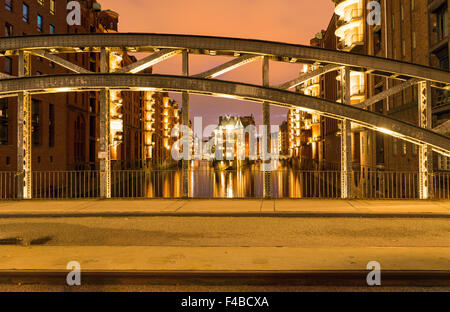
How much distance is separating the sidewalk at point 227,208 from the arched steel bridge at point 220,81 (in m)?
1.44

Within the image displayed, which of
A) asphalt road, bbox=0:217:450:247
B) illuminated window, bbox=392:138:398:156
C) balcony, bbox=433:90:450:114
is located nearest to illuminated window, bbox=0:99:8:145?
asphalt road, bbox=0:217:450:247

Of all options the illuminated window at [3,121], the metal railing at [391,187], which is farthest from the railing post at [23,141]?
the illuminated window at [3,121]

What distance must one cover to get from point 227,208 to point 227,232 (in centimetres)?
354

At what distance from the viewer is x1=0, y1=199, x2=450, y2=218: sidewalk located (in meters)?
11.1

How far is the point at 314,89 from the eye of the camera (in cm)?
7300

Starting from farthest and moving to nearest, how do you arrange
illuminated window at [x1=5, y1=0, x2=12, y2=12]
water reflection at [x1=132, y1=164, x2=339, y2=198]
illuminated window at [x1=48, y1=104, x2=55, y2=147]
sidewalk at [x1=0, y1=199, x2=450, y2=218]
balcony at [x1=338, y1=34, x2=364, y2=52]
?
illuminated window at [x1=48, y1=104, x2=55, y2=147] → balcony at [x1=338, y1=34, x2=364, y2=52] → water reflection at [x1=132, y1=164, x2=339, y2=198] → illuminated window at [x1=5, y1=0, x2=12, y2=12] → sidewalk at [x1=0, y1=199, x2=450, y2=218]

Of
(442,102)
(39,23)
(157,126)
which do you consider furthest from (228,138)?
(442,102)

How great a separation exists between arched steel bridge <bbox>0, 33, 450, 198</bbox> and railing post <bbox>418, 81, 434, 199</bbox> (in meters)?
0.04

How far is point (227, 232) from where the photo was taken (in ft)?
28.5

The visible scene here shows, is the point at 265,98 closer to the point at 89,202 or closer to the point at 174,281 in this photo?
the point at 89,202

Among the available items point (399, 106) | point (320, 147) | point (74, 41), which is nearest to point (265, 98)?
point (74, 41)

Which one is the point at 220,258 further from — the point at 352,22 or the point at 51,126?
the point at 352,22

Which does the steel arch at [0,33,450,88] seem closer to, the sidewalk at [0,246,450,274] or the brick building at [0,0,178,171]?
the sidewalk at [0,246,450,274]
